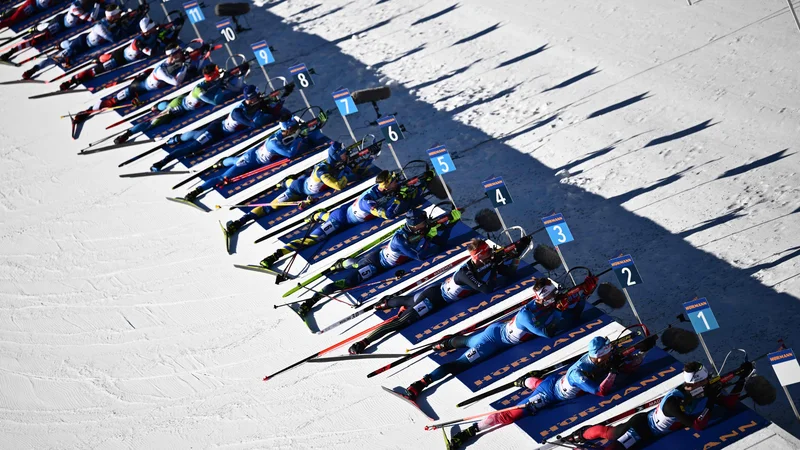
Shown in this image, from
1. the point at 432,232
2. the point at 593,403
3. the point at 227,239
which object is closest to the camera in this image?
the point at 593,403

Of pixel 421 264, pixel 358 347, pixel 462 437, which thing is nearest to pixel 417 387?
pixel 462 437

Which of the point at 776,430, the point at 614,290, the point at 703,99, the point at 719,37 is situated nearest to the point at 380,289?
the point at 614,290

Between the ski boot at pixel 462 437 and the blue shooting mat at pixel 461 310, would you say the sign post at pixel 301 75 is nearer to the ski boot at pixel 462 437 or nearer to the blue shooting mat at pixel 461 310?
the blue shooting mat at pixel 461 310

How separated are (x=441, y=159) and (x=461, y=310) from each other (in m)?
2.42

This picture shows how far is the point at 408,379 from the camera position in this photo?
12.9 m

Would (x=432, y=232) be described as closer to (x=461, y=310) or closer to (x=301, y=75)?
(x=461, y=310)

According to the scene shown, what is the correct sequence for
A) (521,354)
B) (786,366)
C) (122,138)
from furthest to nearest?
(122,138) < (521,354) < (786,366)

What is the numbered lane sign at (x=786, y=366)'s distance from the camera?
1062cm

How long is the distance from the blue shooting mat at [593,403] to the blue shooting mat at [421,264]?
321 cm

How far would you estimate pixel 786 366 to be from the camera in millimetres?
10641

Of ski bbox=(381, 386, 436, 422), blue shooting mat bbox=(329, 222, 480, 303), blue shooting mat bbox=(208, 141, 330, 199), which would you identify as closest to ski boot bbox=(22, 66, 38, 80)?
blue shooting mat bbox=(208, 141, 330, 199)

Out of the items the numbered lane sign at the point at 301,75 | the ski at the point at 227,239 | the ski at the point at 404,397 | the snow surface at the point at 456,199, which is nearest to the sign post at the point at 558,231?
the snow surface at the point at 456,199

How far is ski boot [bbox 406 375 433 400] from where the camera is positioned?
12.4 m

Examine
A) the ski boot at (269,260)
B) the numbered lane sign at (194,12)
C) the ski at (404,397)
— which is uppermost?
the numbered lane sign at (194,12)
